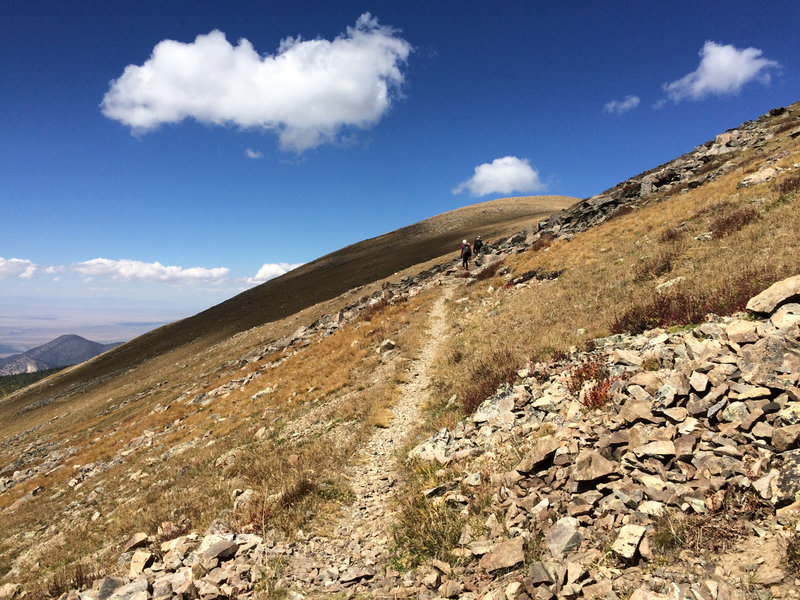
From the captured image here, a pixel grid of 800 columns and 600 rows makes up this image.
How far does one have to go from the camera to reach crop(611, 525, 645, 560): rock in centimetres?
427

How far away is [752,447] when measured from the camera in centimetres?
489

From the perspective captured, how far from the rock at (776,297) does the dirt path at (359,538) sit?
8.43 m

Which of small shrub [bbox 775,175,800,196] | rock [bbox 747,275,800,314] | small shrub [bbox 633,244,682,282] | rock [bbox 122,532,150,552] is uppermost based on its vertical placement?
small shrub [bbox 775,175,800,196]

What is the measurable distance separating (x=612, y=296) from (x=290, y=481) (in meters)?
12.6

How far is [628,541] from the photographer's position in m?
4.39

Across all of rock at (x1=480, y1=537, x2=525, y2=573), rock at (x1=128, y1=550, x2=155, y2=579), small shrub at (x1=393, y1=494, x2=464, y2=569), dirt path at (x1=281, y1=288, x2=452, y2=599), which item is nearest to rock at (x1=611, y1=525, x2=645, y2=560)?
rock at (x1=480, y1=537, x2=525, y2=573)

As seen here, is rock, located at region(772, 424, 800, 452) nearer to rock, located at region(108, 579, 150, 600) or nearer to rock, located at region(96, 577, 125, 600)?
rock, located at region(108, 579, 150, 600)

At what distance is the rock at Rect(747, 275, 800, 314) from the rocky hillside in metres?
0.03

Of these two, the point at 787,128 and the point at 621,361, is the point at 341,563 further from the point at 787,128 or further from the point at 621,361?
the point at 787,128

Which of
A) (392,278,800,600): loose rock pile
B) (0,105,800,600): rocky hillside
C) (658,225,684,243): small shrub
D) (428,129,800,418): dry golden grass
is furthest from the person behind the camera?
(658,225,684,243): small shrub

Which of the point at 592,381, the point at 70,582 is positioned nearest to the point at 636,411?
the point at 592,381

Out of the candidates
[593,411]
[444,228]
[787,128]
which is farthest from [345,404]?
[444,228]

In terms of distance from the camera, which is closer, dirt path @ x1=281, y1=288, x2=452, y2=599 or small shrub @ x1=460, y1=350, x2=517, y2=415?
dirt path @ x1=281, y1=288, x2=452, y2=599

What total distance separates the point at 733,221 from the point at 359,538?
61.4 ft
